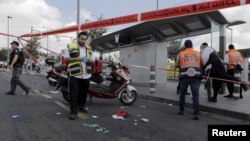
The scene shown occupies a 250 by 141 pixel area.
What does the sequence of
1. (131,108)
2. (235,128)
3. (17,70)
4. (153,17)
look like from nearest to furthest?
1. (235,128)
2. (131,108)
3. (17,70)
4. (153,17)

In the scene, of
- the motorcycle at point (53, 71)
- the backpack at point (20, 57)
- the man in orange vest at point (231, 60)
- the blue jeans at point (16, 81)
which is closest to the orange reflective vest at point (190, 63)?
the man in orange vest at point (231, 60)

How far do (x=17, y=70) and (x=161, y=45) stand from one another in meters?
7.72

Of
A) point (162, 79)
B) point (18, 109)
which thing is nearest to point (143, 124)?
point (18, 109)

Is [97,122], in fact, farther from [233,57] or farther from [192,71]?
[233,57]

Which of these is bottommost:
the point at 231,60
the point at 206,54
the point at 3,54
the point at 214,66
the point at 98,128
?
the point at 98,128

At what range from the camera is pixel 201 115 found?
887cm

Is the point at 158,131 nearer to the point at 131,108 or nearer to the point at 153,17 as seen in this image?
the point at 131,108

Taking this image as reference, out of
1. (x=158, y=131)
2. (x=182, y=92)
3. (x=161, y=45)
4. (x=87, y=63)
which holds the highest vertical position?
(x=161, y=45)

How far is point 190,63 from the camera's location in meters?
8.43

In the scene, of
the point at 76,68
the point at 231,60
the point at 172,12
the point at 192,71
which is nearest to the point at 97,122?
the point at 76,68

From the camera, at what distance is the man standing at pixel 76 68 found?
7718 mm

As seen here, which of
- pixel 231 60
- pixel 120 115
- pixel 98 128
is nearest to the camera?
pixel 98 128

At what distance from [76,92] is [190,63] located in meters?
2.65

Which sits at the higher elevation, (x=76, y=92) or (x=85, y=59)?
(x=85, y=59)
